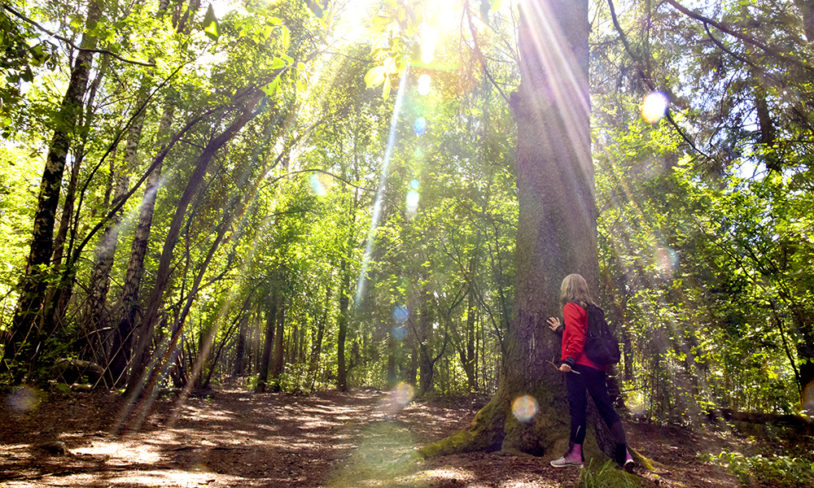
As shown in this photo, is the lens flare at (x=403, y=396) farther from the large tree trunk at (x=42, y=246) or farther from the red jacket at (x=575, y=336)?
the red jacket at (x=575, y=336)

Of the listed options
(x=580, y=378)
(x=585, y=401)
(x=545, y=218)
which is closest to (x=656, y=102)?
(x=545, y=218)

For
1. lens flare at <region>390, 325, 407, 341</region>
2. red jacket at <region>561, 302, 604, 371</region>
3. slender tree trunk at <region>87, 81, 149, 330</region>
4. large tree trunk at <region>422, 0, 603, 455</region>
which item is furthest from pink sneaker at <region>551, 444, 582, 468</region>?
lens flare at <region>390, 325, 407, 341</region>

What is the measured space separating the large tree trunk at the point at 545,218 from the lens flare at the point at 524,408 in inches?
1.5

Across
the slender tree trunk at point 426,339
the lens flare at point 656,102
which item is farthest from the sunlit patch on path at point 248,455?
the slender tree trunk at point 426,339

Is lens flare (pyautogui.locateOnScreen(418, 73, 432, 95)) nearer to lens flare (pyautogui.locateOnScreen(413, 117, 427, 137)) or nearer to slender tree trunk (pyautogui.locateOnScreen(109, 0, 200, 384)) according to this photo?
lens flare (pyautogui.locateOnScreen(413, 117, 427, 137))

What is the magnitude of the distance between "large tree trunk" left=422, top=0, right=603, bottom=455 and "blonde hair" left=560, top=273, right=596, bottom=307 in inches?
10.3

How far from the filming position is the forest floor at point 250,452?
3295 millimetres

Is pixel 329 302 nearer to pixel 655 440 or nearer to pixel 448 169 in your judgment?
pixel 448 169

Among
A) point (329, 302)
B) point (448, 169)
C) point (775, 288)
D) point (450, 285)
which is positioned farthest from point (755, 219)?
point (329, 302)

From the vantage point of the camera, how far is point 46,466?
11.2 ft

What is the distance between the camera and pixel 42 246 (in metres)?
7.38

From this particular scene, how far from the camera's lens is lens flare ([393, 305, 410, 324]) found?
70.1 feet

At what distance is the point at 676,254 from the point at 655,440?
3953 mm

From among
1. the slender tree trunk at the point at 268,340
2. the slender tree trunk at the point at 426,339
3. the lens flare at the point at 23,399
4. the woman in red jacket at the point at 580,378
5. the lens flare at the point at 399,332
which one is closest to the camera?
the woman in red jacket at the point at 580,378
